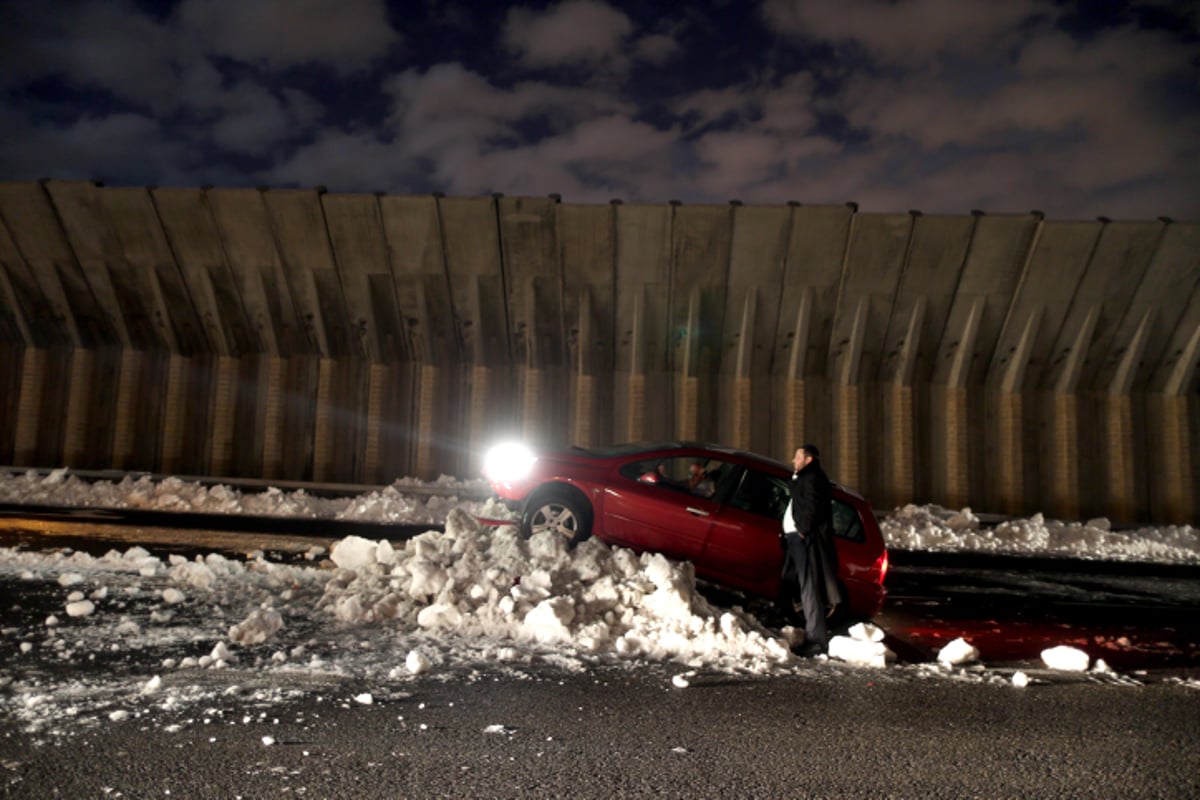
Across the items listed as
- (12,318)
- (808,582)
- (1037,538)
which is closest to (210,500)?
(12,318)

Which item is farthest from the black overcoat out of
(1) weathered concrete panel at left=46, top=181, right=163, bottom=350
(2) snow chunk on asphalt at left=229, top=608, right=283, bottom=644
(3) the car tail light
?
(1) weathered concrete panel at left=46, top=181, right=163, bottom=350

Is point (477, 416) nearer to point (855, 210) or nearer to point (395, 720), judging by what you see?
point (855, 210)

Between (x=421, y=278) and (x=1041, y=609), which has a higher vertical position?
(x=421, y=278)

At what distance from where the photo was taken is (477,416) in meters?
14.5

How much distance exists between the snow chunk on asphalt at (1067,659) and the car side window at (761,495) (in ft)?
7.45

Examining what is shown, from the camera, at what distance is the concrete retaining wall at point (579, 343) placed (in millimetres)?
13750

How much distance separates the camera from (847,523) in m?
6.71

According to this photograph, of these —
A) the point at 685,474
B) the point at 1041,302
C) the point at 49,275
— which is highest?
the point at 1041,302

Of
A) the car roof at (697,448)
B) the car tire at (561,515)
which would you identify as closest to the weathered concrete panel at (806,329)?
the car roof at (697,448)

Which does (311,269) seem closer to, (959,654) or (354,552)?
Result: (354,552)

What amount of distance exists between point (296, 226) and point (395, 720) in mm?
12233

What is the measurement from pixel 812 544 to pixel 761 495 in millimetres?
1082

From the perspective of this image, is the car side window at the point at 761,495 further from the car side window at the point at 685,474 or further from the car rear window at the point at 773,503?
the car side window at the point at 685,474

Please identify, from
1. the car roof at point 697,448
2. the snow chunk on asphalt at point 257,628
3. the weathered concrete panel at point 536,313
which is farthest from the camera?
the weathered concrete panel at point 536,313
